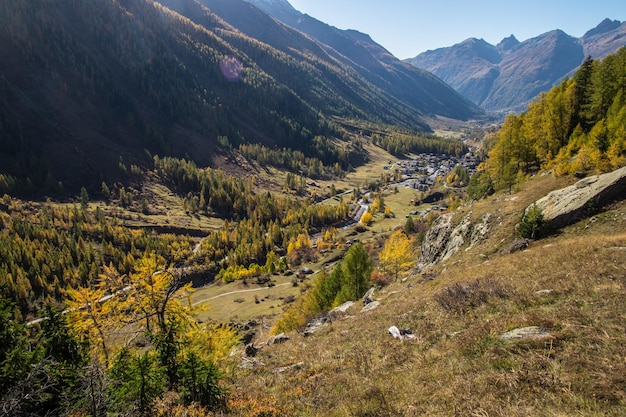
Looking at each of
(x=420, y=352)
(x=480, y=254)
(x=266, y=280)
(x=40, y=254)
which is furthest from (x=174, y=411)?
(x=40, y=254)

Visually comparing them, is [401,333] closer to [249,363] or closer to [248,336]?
[249,363]

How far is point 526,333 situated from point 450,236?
142ft

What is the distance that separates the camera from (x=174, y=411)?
14.1 meters

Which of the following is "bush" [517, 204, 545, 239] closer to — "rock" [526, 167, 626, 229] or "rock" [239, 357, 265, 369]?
"rock" [526, 167, 626, 229]

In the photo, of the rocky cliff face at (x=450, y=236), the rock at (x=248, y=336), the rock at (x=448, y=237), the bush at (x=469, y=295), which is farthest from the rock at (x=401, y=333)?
the rock at (x=248, y=336)

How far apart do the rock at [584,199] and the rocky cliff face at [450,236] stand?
894 centimetres

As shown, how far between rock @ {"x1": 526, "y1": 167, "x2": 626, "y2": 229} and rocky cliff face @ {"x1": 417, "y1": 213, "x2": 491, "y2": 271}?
29.3 feet

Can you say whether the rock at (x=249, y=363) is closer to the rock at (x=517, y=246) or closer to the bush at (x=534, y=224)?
the rock at (x=517, y=246)

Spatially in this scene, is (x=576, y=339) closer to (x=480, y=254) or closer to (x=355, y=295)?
(x=480, y=254)

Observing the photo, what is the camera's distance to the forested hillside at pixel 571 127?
5069 cm

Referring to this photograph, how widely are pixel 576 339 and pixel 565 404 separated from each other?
151 inches

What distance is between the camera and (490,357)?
13.2 meters

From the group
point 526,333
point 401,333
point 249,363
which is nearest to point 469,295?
point 401,333

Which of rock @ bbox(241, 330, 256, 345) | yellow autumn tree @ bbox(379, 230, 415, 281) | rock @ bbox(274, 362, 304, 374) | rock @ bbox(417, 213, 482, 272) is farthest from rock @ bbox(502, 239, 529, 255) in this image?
rock @ bbox(241, 330, 256, 345)
